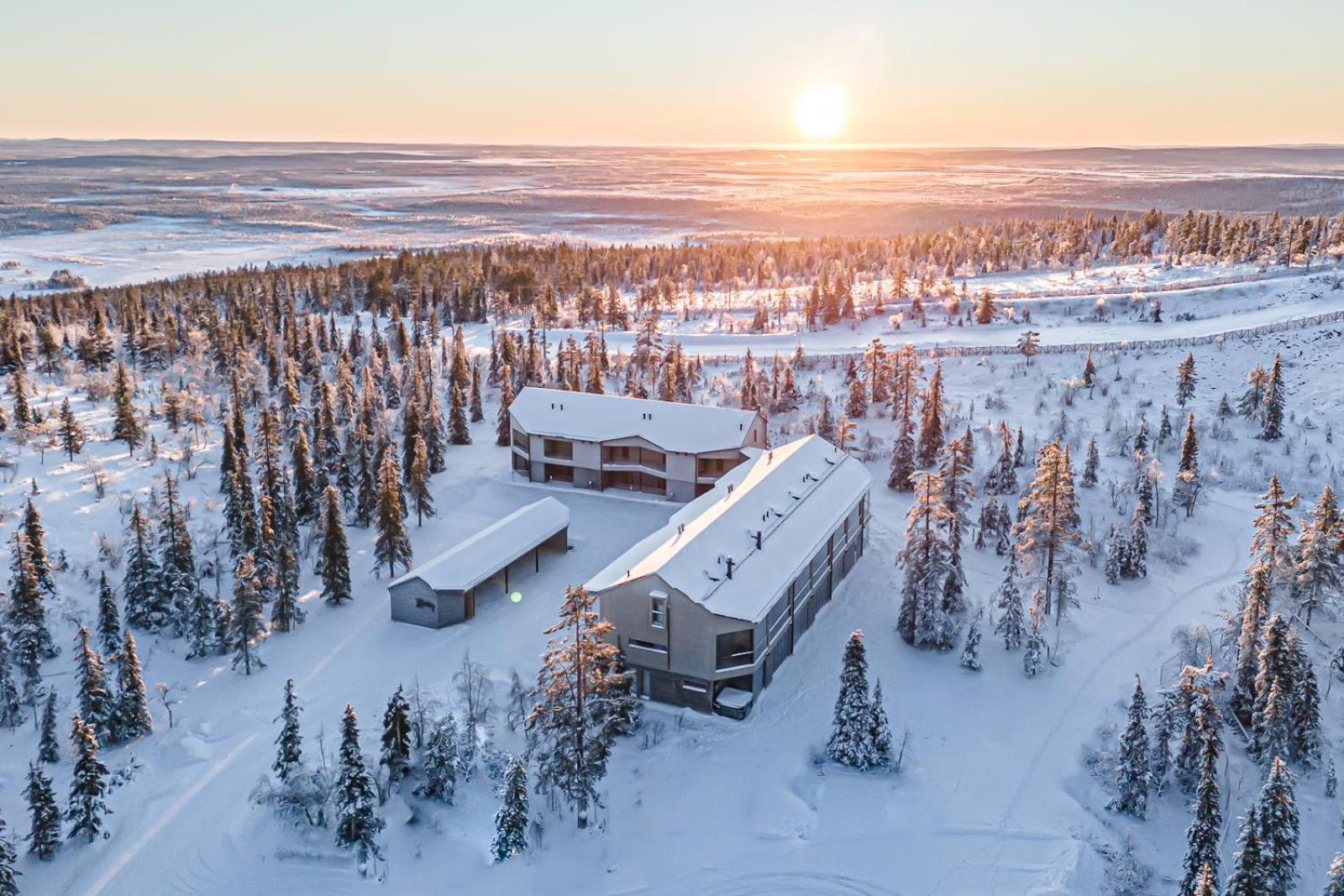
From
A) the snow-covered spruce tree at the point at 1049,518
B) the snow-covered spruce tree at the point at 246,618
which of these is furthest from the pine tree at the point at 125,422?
the snow-covered spruce tree at the point at 1049,518

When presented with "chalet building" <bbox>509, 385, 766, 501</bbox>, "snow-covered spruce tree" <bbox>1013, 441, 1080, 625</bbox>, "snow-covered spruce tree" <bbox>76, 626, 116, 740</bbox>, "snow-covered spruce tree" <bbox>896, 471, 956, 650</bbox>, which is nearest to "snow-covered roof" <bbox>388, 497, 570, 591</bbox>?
"chalet building" <bbox>509, 385, 766, 501</bbox>

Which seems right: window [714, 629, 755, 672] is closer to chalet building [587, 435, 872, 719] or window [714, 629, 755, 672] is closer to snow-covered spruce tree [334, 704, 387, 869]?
chalet building [587, 435, 872, 719]

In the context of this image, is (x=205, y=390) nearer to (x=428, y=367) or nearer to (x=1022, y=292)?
(x=428, y=367)

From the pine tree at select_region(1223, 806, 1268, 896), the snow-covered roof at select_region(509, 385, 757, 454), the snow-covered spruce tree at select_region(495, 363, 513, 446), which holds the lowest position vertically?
the pine tree at select_region(1223, 806, 1268, 896)

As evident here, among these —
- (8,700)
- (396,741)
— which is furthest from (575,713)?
(8,700)

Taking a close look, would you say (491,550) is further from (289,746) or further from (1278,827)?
(1278,827)

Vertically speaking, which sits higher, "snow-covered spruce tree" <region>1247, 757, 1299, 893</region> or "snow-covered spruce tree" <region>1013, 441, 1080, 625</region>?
"snow-covered spruce tree" <region>1013, 441, 1080, 625</region>
